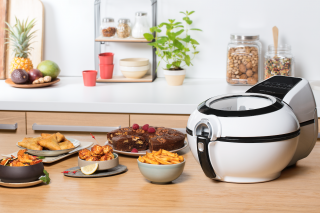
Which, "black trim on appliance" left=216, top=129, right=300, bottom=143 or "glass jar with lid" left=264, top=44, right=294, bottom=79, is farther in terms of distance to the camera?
"glass jar with lid" left=264, top=44, right=294, bottom=79

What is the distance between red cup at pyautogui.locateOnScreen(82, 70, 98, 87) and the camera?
2438 mm

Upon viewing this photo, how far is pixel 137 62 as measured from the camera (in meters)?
2.56

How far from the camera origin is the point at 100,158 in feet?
3.52

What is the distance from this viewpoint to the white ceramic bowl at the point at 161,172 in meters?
0.96

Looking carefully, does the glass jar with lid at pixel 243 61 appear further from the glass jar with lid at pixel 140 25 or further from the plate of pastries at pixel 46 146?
the plate of pastries at pixel 46 146

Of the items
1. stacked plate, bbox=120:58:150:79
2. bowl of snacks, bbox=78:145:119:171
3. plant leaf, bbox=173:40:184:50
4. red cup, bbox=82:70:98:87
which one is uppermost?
plant leaf, bbox=173:40:184:50

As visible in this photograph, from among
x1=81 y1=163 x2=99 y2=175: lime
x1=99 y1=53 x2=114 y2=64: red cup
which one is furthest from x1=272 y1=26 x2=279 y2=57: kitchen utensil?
x1=81 y1=163 x2=99 y2=175: lime

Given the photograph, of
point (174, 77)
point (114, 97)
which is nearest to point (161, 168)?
point (114, 97)

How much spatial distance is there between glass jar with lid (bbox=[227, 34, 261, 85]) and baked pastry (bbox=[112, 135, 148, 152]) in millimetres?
1360

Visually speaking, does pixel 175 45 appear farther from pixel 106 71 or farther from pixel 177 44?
pixel 106 71

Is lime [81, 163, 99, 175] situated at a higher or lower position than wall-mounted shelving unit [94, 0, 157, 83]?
lower

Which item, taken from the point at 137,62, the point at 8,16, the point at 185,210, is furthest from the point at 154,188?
the point at 8,16

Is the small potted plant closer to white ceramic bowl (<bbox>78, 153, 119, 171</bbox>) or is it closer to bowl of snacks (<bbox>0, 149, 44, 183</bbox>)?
white ceramic bowl (<bbox>78, 153, 119, 171</bbox>)

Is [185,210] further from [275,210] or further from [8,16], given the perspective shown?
[8,16]
